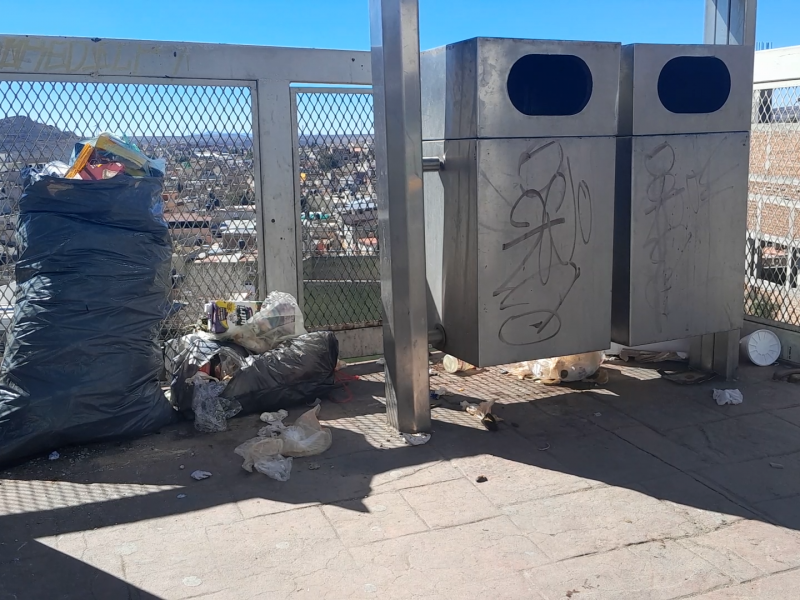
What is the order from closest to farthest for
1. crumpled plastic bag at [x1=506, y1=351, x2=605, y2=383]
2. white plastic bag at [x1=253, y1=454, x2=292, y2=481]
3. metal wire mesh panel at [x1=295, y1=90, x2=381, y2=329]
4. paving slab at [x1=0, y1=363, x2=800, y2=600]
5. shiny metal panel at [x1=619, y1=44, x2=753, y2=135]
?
paving slab at [x1=0, y1=363, x2=800, y2=600] < white plastic bag at [x1=253, y1=454, x2=292, y2=481] < shiny metal panel at [x1=619, y1=44, x2=753, y2=135] < crumpled plastic bag at [x1=506, y1=351, x2=605, y2=383] < metal wire mesh panel at [x1=295, y1=90, x2=381, y2=329]

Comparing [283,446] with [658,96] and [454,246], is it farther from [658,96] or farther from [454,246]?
[658,96]

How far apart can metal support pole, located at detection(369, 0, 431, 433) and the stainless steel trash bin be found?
119 centimetres

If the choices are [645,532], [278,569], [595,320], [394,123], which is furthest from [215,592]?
[595,320]

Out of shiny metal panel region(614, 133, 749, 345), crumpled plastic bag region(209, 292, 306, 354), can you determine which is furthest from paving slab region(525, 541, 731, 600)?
crumpled plastic bag region(209, 292, 306, 354)

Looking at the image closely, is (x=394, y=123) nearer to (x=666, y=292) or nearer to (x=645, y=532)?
(x=666, y=292)

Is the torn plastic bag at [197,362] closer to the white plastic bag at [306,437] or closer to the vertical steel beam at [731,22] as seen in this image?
the white plastic bag at [306,437]

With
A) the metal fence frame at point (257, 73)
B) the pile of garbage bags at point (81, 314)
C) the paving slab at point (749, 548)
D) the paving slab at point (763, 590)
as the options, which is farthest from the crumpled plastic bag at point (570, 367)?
the pile of garbage bags at point (81, 314)

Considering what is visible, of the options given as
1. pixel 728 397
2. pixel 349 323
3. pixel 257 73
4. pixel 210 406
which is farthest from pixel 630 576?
pixel 257 73

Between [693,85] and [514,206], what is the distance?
157 cm

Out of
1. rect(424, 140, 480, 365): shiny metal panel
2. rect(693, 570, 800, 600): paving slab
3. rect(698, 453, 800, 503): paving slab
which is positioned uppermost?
rect(424, 140, 480, 365): shiny metal panel

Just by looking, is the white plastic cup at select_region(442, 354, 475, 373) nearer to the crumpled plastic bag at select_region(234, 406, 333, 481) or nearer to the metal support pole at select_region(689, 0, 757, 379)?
the crumpled plastic bag at select_region(234, 406, 333, 481)

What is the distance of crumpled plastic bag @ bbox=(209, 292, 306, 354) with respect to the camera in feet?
14.7

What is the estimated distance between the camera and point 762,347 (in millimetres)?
5086

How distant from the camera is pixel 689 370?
194 inches
